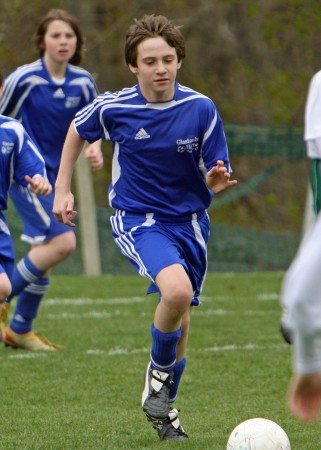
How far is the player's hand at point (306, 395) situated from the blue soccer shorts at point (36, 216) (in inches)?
186

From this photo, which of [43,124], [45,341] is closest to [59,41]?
[43,124]

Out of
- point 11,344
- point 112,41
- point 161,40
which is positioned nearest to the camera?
point 161,40

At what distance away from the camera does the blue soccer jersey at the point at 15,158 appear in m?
5.52

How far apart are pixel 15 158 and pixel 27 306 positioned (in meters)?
1.64

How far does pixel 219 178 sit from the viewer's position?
4.50 m

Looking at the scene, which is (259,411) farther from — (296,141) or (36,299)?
(296,141)

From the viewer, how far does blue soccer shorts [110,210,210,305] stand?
4.47m

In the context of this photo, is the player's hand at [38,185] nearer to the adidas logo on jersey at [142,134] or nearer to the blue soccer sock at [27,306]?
the adidas logo on jersey at [142,134]

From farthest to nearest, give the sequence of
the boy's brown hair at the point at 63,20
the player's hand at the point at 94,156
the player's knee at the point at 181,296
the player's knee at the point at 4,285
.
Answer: the boy's brown hair at the point at 63,20 → the player's hand at the point at 94,156 → the player's knee at the point at 4,285 → the player's knee at the point at 181,296

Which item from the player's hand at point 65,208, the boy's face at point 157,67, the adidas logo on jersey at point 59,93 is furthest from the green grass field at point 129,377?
the adidas logo on jersey at point 59,93

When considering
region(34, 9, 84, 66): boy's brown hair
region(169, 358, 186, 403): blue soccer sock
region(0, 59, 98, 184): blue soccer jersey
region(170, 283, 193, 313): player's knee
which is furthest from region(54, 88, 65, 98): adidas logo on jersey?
region(170, 283, 193, 313): player's knee

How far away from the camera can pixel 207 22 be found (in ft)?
59.1

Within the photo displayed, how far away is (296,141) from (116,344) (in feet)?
20.2

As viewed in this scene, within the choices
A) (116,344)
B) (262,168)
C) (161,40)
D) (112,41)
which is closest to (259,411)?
(161,40)
